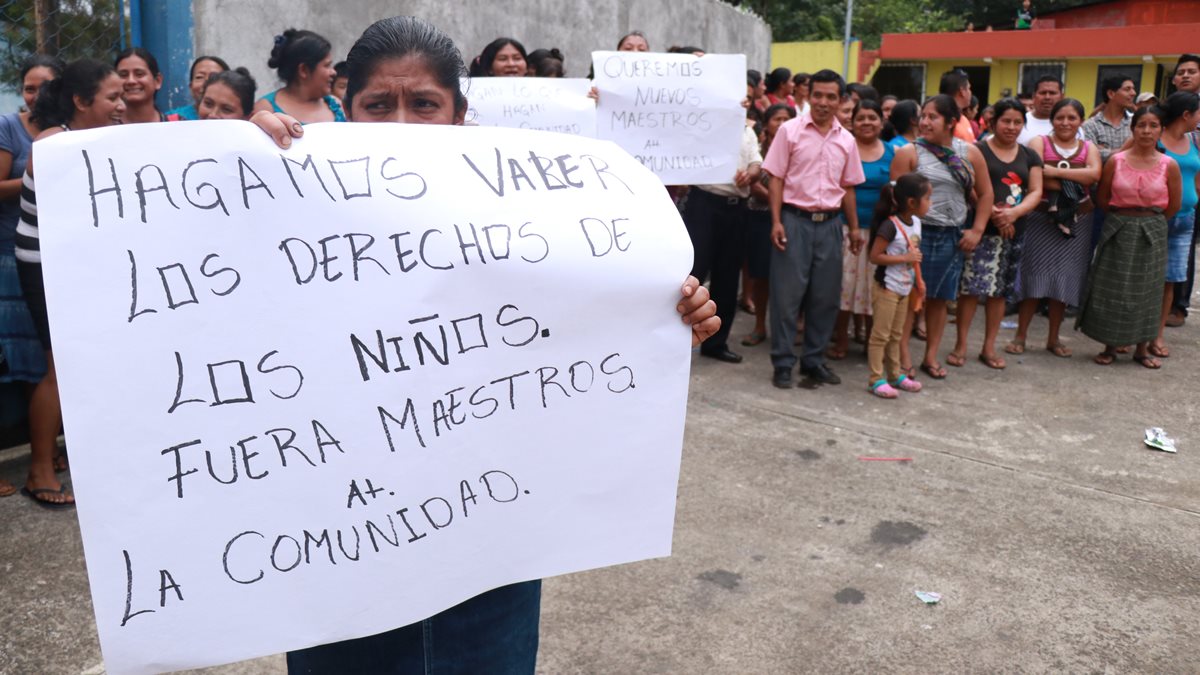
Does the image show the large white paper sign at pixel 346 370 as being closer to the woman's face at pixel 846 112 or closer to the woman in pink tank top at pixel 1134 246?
the woman in pink tank top at pixel 1134 246

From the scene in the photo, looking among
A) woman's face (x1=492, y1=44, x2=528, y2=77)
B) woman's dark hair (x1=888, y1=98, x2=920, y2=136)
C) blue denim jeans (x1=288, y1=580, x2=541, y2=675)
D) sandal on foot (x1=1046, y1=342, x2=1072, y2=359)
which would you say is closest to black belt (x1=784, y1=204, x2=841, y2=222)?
woman's dark hair (x1=888, y1=98, x2=920, y2=136)

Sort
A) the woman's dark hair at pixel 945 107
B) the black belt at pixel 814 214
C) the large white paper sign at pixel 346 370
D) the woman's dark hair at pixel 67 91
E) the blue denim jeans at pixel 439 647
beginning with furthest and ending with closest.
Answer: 1. the woman's dark hair at pixel 945 107
2. the black belt at pixel 814 214
3. the woman's dark hair at pixel 67 91
4. the blue denim jeans at pixel 439 647
5. the large white paper sign at pixel 346 370

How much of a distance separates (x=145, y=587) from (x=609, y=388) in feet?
2.40

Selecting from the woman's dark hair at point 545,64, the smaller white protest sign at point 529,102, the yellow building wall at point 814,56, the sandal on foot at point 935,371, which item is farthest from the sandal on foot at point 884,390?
the yellow building wall at point 814,56

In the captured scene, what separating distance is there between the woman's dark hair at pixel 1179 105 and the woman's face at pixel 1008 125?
3.58ft

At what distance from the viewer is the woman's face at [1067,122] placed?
643cm

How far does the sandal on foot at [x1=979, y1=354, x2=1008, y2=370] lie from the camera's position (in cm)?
621

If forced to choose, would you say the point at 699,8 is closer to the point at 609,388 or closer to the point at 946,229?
the point at 946,229

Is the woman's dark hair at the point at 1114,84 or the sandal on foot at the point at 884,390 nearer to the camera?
Answer: the sandal on foot at the point at 884,390

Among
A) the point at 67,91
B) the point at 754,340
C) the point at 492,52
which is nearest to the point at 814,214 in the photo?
the point at 754,340

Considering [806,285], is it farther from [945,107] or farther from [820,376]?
[945,107]

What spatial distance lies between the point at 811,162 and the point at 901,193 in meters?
0.52

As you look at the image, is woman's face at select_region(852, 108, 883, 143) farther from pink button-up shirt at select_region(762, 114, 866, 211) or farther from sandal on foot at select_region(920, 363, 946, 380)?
sandal on foot at select_region(920, 363, 946, 380)

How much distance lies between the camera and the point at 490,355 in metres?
1.53
